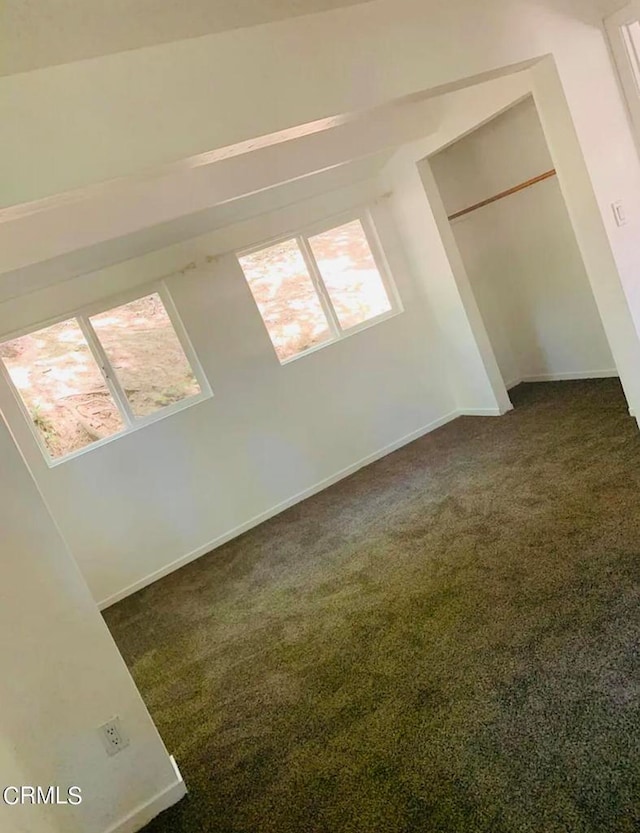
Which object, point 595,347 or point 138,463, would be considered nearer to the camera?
point 138,463

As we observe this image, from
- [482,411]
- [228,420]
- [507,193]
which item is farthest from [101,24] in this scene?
[482,411]

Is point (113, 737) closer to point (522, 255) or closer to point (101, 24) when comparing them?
point (101, 24)

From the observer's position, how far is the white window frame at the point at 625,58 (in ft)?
9.86

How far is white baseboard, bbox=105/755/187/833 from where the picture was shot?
2023 millimetres

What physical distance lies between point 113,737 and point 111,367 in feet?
10.5

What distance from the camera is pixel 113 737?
2031mm

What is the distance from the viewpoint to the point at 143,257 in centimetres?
461

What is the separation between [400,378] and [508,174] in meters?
2.04

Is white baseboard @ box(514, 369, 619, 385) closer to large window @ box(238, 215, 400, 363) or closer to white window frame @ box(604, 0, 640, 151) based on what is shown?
large window @ box(238, 215, 400, 363)

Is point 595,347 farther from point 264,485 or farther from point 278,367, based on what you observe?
point 264,485

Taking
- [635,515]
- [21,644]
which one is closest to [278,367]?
[635,515]

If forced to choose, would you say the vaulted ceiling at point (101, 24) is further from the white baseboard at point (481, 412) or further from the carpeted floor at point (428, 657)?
the white baseboard at point (481, 412)

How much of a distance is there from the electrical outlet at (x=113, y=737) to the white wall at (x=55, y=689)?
2 centimetres

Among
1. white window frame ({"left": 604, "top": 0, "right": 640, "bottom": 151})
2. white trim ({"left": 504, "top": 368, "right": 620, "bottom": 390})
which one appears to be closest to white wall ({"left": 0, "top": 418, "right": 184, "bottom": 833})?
white window frame ({"left": 604, "top": 0, "right": 640, "bottom": 151})
